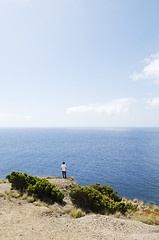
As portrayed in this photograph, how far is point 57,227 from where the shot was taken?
356 inches

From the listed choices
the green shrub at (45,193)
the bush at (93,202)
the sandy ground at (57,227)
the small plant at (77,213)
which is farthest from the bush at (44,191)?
the small plant at (77,213)

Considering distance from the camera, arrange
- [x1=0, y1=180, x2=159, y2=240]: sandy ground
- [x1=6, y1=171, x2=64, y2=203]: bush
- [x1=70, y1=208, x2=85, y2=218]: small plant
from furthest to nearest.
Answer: [x1=6, y1=171, x2=64, y2=203]: bush, [x1=70, y1=208, x2=85, y2=218]: small plant, [x1=0, y1=180, x2=159, y2=240]: sandy ground

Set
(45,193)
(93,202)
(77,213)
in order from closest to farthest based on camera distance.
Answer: (77,213) < (93,202) < (45,193)

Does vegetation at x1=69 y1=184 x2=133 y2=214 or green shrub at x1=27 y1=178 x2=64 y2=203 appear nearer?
vegetation at x1=69 y1=184 x2=133 y2=214

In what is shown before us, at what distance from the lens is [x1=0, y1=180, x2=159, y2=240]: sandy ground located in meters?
8.16

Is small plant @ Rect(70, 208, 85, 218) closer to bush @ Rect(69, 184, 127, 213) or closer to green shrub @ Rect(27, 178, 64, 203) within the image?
bush @ Rect(69, 184, 127, 213)

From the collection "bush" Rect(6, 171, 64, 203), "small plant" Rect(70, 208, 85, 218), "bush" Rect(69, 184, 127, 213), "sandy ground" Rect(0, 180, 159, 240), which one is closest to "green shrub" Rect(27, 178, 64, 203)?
"bush" Rect(6, 171, 64, 203)

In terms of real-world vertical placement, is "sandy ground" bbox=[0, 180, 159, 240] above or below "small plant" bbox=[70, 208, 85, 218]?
above

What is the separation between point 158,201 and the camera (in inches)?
1179

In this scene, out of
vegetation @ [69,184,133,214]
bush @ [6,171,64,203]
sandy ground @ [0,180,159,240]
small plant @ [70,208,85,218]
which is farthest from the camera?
bush @ [6,171,64,203]

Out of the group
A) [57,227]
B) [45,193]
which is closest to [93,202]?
[45,193]

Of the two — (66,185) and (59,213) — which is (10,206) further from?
(66,185)

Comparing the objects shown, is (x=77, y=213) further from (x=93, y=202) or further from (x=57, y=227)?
(x=57, y=227)

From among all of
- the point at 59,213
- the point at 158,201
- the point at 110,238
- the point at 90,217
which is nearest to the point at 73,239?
the point at 110,238
